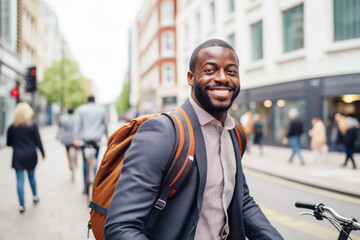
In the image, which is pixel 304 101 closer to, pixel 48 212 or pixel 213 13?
pixel 213 13

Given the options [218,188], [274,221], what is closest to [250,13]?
[274,221]

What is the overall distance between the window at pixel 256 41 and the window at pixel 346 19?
5052 mm

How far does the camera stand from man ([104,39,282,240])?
1.28m

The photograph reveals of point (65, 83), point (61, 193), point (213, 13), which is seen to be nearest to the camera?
point (61, 193)

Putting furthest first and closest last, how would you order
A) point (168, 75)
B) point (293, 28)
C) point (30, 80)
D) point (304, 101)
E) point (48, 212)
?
point (168, 75) → point (293, 28) → point (304, 101) → point (30, 80) → point (48, 212)

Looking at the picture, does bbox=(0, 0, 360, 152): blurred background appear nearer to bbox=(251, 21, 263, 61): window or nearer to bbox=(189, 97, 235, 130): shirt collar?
bbox=(251, 21, 263, 61): window

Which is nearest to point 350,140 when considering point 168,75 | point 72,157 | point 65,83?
point 72,157

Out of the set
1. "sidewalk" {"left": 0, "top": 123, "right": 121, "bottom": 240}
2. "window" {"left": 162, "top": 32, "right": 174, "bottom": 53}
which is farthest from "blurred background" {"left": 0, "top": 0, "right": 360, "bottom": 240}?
"window" {"left": 162, "top": 32, "right": 174, "bottom": 53}

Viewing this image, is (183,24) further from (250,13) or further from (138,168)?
(138,168)

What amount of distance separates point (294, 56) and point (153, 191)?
15.5 meters

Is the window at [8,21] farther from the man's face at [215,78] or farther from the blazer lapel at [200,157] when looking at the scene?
the blazer lapel at [200,157]

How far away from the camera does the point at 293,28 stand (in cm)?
1603

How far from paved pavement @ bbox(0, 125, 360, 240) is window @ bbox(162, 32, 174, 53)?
29.0 metres

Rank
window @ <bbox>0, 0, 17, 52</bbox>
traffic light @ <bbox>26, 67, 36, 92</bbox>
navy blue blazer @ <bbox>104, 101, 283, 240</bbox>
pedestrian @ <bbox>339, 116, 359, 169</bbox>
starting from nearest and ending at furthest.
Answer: navy blue blazer @ <bbox>104, 101, 283, 240</bbox>
pedestrian @ <bbox>339, 116, 359, 169</bbox>
traffic light @ <bbox>26, 67, 36, 92</bbox>
window @ <bbox>0, 0, 17, 52</bbox>
